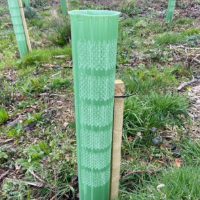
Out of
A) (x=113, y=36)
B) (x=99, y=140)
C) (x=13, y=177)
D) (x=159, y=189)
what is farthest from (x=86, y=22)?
(x=13, y=177)

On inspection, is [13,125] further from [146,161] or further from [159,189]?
[159,189]

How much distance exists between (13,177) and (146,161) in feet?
3.85

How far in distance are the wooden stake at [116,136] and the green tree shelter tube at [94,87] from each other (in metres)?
0.08

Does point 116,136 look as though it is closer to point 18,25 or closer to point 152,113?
point 152,113

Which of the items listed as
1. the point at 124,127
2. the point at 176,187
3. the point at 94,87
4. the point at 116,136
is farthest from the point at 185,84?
the point at 94,87

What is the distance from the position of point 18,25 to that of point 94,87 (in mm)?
3468

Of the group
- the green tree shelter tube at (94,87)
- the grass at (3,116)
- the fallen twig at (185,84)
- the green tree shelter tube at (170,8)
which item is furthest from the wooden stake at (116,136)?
the green tree shelter tube at (170,8)

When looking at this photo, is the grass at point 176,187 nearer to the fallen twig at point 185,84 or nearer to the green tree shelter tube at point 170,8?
the fallen twig at point 185,84

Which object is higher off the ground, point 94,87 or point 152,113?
point 94,87

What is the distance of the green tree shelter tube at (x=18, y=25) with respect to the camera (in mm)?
3695

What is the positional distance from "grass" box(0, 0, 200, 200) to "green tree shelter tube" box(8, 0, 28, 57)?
10.5 inches

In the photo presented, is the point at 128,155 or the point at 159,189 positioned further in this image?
the point at 128,155

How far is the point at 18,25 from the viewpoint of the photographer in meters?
3.86

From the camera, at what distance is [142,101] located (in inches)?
Result: 93.6
